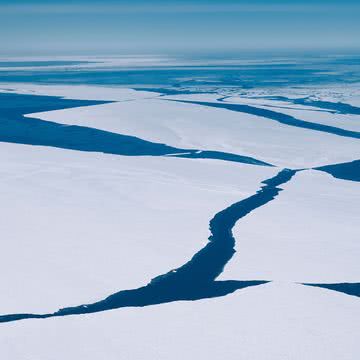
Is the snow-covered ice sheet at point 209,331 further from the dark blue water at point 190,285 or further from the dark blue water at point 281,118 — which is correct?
the dark blue water at point 281,118

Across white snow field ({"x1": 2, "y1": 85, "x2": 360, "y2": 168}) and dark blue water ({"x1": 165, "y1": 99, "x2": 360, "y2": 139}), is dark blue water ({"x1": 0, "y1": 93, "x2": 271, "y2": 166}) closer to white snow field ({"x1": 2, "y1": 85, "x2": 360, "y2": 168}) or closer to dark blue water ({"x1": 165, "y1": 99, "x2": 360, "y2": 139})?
white snow field ({"x1": 2, "y1": 85, "x2": 360, "y2": 168})

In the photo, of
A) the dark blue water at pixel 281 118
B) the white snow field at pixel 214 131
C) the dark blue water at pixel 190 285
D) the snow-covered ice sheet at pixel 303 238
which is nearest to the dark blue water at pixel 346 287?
the snow-covered ice sheet at pixel 303 238

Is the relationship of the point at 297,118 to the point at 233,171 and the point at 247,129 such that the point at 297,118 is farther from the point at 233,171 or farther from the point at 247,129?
the point at 233,171

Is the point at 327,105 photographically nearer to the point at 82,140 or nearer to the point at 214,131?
the point at 214,131

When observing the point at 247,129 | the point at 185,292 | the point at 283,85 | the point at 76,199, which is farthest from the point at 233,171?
the point at 283,85

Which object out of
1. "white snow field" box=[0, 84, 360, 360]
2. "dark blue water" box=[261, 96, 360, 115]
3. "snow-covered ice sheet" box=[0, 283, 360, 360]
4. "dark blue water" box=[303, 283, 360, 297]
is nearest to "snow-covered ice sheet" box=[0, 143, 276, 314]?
"white snow field" box=[0, 84, 360, 360]

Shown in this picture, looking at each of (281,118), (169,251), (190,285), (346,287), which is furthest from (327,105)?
(190,285)
